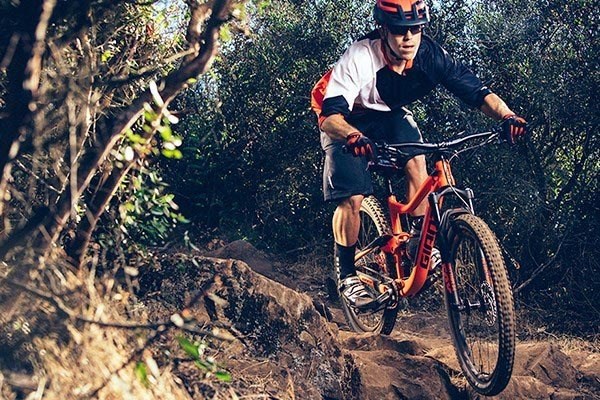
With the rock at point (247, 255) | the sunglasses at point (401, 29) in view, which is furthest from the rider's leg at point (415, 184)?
the rock at point (247, 255)

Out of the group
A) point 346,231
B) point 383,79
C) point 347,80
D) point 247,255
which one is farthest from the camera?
point 247,255

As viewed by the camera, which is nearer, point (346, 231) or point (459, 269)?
point (459, 269)

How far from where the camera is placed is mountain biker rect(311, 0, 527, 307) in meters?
6.37

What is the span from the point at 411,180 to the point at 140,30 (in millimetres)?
2008

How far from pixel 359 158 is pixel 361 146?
33.7 inches

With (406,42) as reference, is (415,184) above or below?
below

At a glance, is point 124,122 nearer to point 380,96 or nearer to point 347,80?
point 347,80

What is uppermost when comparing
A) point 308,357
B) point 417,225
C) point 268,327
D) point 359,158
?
point 359,158

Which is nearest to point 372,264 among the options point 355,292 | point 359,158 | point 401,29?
point 355,292

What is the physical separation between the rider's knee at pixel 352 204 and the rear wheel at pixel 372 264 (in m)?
0.38

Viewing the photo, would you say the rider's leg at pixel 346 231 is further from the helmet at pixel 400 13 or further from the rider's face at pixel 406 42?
the helmet at pixel 400 13

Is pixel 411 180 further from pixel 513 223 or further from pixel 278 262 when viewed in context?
pixel 278 262

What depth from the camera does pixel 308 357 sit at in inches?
233

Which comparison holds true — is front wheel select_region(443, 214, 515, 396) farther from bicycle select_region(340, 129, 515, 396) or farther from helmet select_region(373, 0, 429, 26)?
helmet select_region(373, 0, 429, 26)
